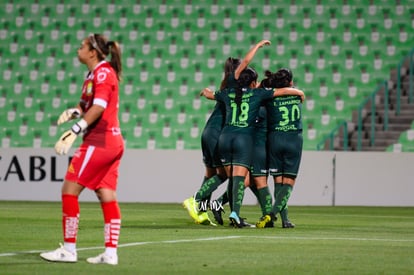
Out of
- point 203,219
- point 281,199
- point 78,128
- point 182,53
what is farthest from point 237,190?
point 182,53

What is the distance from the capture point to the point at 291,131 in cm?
1268

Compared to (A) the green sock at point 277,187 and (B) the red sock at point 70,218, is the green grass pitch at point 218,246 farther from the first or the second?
(A) the green sock at point 277,187

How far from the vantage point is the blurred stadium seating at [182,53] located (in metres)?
24.4

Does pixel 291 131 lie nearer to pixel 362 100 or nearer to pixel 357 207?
pixel 357 207

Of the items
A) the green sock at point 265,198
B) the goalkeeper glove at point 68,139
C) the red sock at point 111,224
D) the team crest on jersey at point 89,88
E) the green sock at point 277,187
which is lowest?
the green sock at point 265,198

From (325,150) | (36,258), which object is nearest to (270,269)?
(36,258)

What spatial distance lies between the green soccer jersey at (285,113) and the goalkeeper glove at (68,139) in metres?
5.27

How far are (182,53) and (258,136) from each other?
1303 cm

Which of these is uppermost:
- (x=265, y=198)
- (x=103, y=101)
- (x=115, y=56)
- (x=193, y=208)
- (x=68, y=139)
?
(x=115, y=56)

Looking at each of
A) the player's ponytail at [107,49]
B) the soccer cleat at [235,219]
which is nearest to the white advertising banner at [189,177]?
the soccer cleat at [235,219]

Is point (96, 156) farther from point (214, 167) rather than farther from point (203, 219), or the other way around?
point (214, 167)

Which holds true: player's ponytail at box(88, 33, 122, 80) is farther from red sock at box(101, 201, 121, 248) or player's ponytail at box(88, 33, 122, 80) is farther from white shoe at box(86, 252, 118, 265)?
white shoe at box(86, 252, 118, 265)

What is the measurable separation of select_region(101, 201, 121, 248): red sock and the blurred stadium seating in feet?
51.4

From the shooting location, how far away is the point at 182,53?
84.5 ft
